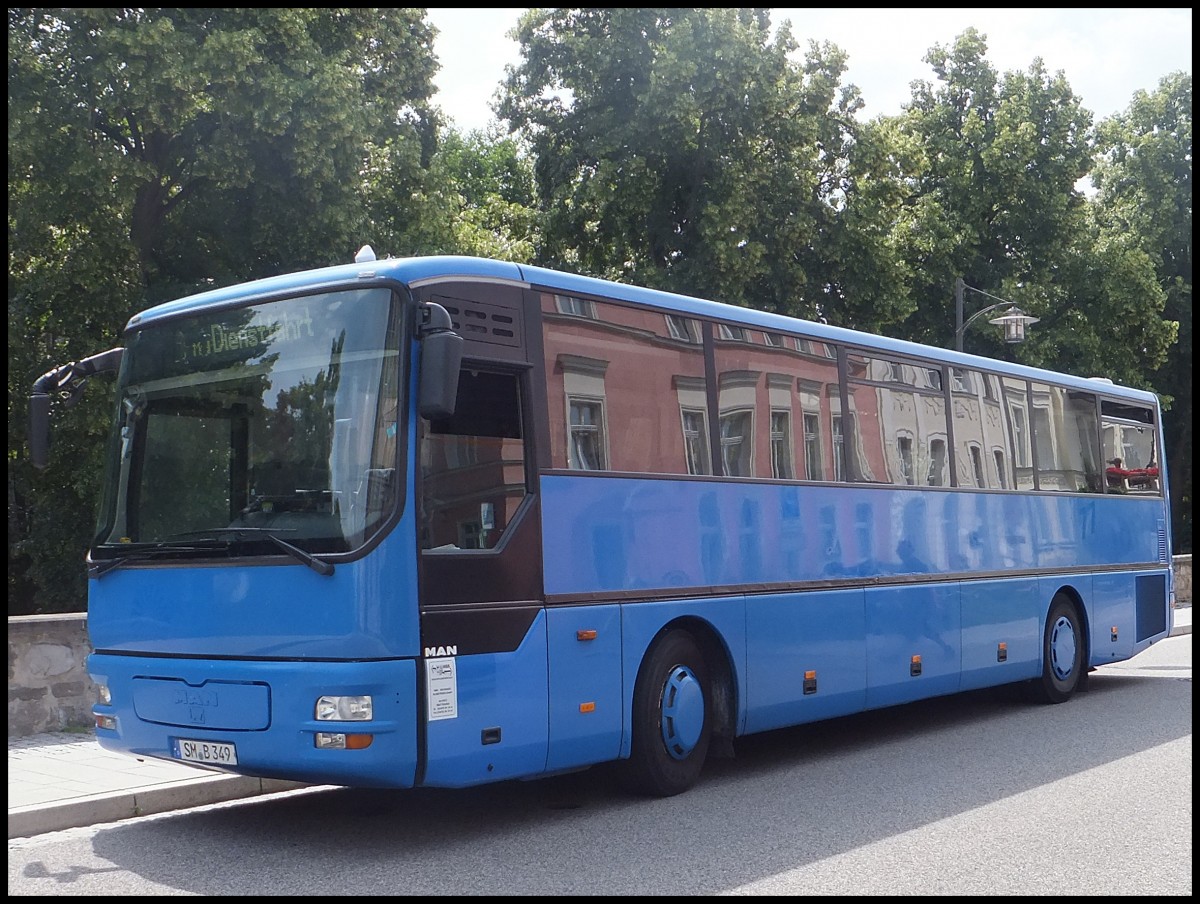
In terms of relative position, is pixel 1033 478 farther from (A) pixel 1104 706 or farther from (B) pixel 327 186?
(B) pixel 327 186

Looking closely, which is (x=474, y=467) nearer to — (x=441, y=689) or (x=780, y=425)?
(x=441, y=689)

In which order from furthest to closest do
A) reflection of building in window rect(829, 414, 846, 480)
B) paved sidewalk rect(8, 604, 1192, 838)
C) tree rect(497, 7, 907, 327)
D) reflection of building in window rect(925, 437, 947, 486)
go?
tree rect(497, 7, 907, 327) < reflection of building in window rect(925, 437, 947, 486) < reflection of building in window rect(829, 414, 846, 480) < paved sidewalk rect(8, 604, 1192, 838)

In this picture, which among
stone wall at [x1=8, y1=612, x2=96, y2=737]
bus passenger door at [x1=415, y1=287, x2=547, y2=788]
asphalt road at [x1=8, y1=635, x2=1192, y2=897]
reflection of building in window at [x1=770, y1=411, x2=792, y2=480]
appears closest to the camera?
asphalt road at [x1=8, y1=635, x2=1192, y2=897]

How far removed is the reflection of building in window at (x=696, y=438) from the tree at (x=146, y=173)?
11566 mm

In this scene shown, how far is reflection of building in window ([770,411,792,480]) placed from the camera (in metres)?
10.5

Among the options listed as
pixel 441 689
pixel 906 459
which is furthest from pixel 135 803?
pixel 906 459

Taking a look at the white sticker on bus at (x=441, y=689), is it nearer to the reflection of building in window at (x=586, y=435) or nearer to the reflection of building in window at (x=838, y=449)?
the reflection of building in window at (x=586, y=435)

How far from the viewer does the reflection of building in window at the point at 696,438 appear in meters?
9.64

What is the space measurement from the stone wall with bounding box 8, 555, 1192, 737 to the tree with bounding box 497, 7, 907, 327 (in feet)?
60.9

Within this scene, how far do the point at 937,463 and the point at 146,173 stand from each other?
12125 millimetres

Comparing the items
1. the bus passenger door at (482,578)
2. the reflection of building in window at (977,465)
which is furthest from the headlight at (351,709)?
the reflection of building in window at (977,465)

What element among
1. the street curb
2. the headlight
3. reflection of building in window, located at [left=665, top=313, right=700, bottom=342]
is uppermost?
reflection of building in window, located at [left=665, top=313, right=700, bottom=342]

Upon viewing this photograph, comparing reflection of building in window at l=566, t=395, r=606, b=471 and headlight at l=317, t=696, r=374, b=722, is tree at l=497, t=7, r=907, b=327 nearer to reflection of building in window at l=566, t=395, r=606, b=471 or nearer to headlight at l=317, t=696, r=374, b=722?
reflection of building in window at l=566, t=395, r=606, b=471

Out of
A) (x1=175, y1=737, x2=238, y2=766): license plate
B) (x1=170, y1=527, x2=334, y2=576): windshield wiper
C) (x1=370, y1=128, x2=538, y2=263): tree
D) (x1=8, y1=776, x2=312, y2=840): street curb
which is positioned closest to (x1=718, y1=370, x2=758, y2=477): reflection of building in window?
(x1=170, y1=527, x2=334, y2=576): windshield wiper
